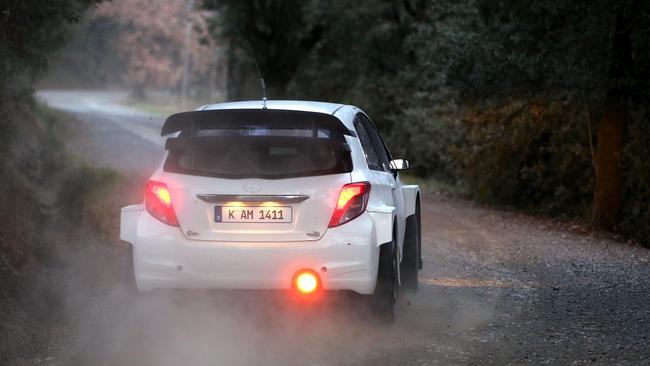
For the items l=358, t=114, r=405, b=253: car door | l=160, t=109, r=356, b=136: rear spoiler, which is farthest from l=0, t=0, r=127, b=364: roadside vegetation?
l=358, t=114, r=405, b=253: car door

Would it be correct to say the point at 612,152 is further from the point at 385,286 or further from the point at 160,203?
the point at 160,203

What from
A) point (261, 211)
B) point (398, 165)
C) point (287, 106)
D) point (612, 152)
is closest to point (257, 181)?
point (261, 211)

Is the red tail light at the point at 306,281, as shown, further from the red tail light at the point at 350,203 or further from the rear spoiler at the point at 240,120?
the rear spoiler at the point at 240,120

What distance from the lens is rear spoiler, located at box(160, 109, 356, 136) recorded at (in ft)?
24.3

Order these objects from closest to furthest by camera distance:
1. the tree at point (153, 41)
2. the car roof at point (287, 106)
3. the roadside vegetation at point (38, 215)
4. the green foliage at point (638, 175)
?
the car roof at point (287, 106) → the roadside vegetation at point (38, 215) → the green foliage at point (638, 175) → the tree at point (153, 41)

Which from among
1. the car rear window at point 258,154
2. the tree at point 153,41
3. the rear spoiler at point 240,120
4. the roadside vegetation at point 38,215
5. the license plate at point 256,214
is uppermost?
the rear spoiler at point 240,120

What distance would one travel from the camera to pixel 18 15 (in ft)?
41.3

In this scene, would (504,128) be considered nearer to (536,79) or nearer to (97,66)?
(536,79)

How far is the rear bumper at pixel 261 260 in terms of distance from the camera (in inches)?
279

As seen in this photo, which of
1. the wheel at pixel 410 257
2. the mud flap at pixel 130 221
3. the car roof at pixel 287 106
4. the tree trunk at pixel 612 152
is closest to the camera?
the mud flap at pixel 130 221

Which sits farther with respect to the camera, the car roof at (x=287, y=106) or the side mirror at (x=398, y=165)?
the side mirror at (x=398, y=165)

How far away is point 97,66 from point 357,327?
90574mm

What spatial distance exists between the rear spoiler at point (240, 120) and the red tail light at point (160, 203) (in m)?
0.41

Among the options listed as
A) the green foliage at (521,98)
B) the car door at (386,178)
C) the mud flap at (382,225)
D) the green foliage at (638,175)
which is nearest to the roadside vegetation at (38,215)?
the mud flap at (382,225)
